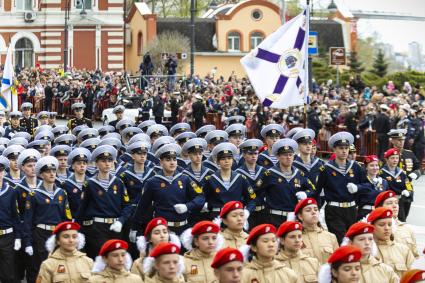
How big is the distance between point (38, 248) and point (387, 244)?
4656mm

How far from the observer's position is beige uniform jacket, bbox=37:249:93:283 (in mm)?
12875

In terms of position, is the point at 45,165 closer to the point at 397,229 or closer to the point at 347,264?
the point at 397,229

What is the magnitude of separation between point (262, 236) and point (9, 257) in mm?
4836

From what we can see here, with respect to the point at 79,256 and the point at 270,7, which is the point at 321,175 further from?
the point at 270,7

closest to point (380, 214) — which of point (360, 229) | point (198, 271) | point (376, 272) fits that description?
point (360, 229)

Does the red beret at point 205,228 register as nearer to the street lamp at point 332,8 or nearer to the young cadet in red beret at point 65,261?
the young cadet in red beret at point 65,261

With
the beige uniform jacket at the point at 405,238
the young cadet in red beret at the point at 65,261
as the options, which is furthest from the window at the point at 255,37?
the young cadet in red beret at the point at 65,261

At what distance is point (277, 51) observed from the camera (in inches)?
907

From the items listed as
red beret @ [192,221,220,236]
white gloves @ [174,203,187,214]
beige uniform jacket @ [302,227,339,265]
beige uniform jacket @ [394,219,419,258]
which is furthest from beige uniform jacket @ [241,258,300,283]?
white gloves @ [174,203,187,214]

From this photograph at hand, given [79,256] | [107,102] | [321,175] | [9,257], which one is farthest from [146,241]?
[107,102]

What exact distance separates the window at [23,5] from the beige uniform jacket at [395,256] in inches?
2475

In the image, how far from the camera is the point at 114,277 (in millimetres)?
11859

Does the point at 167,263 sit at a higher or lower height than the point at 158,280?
A: higher

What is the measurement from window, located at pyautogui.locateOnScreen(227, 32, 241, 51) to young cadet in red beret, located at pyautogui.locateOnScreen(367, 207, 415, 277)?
62.8 metres
